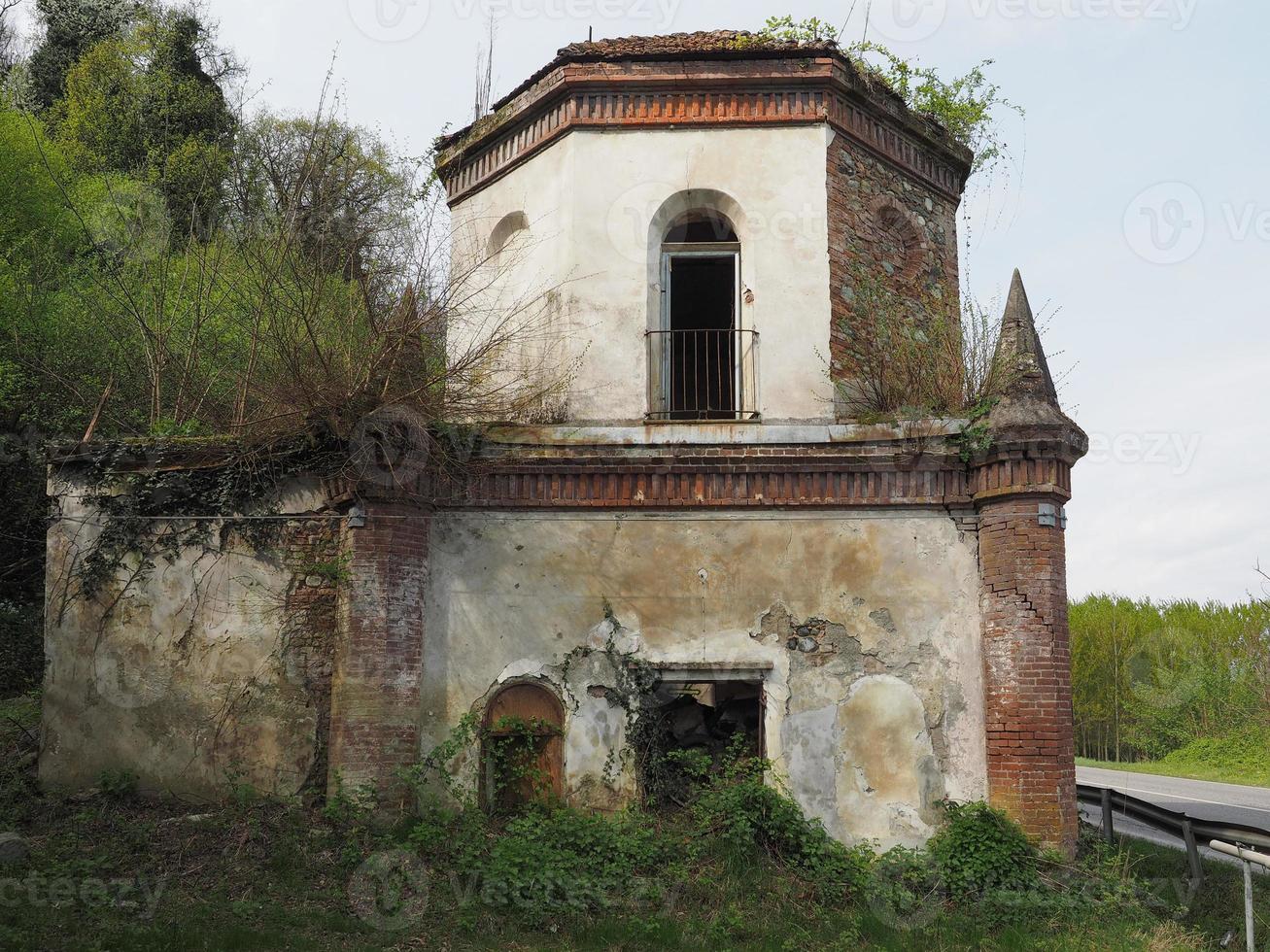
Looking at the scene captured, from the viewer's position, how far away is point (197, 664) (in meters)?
9.49

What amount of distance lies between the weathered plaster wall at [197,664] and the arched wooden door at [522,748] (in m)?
1.44

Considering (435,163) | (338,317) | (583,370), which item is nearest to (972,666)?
(583,370)

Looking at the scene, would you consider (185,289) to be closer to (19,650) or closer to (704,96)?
(19,650)

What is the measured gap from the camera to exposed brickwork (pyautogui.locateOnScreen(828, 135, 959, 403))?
1030 cm

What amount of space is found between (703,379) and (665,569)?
8.28 feet

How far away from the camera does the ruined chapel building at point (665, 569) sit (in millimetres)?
9117

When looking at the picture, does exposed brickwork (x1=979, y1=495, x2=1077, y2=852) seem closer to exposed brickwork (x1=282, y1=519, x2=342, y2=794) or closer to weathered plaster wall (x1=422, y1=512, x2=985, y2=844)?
weathered plaster wall (x1=422, y1=512, x2=985, y2=844)

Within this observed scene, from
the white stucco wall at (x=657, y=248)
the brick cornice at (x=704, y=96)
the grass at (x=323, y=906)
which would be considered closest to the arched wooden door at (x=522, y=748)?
the grass at (x=323, y=906)

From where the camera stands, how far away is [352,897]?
7965 mm

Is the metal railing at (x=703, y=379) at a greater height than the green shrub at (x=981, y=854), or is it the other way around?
the metal railing at (x=703, y=379)

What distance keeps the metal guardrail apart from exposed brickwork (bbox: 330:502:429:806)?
6739 mm

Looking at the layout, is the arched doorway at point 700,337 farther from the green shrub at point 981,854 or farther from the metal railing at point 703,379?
the green shrub at point 981,854

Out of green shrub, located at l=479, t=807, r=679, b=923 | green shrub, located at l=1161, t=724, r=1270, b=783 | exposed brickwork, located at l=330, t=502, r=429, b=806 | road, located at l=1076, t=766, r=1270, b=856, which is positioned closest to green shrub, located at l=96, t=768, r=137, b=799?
exposed brickwork, located at l=330, t=502, r=429, b=806

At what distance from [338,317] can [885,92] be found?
238 inches
